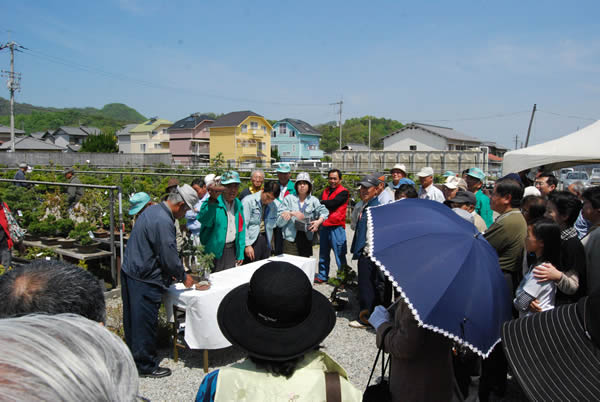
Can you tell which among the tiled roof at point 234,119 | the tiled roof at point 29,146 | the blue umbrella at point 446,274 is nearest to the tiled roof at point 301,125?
the tiled roof at point 234,119

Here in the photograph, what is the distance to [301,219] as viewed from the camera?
584 centimetres

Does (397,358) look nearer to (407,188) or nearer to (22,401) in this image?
(22,401)

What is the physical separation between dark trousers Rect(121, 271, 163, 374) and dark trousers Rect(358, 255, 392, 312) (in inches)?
99.1

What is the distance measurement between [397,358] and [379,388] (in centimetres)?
25

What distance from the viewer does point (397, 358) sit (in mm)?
2189

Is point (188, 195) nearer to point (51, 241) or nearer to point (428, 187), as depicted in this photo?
point (428, 187)

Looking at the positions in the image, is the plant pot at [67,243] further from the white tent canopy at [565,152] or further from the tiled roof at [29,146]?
the tiled roof at [29,146]

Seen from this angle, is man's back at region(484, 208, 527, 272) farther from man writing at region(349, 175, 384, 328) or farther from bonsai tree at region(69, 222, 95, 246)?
bonsai tree at region(69, 222, 95, 246)

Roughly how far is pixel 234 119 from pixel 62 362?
55.7 metres

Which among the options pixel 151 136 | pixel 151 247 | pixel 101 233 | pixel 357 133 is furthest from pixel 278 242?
pixel 357 133

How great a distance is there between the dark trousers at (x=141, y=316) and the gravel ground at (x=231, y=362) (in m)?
0.28

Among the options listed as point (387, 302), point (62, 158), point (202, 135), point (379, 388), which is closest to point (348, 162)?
point (62, 158)

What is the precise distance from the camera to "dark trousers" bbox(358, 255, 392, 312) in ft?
16.1

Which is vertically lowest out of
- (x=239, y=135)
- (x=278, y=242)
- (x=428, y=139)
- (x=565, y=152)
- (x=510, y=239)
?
(x=278, y=242)
